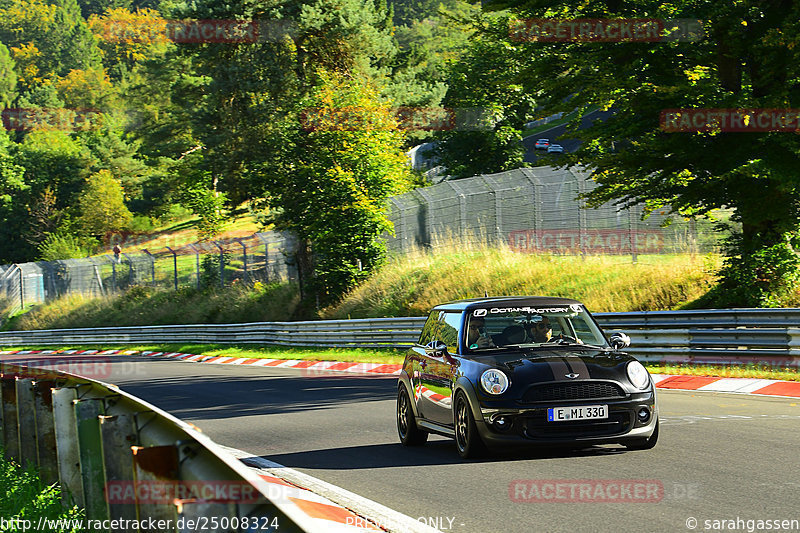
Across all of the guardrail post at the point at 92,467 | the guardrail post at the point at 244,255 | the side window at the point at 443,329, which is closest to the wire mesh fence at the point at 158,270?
the guardrail post at the point at 244,255

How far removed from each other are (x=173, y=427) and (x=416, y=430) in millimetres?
5863

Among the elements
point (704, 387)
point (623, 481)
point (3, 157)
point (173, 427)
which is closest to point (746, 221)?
point (704, 387)

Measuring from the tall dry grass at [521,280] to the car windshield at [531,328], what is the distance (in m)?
A: 7.88

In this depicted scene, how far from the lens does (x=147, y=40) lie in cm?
16712

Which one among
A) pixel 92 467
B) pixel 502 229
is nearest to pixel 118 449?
pixel 92 467

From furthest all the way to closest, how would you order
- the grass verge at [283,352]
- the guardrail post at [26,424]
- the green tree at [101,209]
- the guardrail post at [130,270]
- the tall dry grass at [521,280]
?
the green tree at [101,209], the guardrail post at [130,270], the grass verge at [283,352], the tall dry grass at [521,280], the guardrail post at [26,424]

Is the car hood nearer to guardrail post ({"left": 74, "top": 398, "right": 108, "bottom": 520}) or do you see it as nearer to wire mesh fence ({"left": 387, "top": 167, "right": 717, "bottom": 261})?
guardrail post ({"left": 74, "top": 398, "right": 108, "bottom": 520})

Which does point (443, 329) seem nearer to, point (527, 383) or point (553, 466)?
point (527, 383)

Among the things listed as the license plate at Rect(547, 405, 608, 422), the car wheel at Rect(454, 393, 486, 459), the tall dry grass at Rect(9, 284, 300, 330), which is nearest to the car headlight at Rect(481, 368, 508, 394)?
the car wheel at Rect(454, 393, 486, 459)

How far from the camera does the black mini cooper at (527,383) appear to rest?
29.8 feet

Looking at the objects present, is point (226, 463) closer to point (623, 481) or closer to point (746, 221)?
point (623, 481)

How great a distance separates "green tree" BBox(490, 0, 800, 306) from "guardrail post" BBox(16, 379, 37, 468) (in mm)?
11866

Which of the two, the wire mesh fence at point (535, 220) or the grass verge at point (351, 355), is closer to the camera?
the grass verge at point (351, 355)

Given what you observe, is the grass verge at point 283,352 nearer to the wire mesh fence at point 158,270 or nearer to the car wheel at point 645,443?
the wire mesh fence at point 158,270
